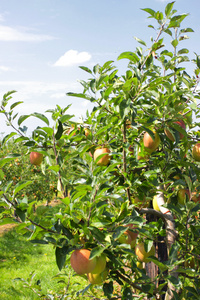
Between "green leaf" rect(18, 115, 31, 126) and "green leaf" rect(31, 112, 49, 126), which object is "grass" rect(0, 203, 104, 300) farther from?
"green leaf" rect(31, 112, 49, 126)

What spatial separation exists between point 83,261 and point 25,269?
472 cm

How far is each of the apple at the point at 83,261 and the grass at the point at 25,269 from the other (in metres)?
2.42

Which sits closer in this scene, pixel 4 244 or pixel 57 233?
pixel 57 233

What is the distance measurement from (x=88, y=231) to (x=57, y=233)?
0.44 ft

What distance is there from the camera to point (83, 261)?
1206 mm

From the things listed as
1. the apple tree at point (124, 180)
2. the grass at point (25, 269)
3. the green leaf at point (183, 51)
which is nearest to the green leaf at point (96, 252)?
the apple tree at point (124, 180)

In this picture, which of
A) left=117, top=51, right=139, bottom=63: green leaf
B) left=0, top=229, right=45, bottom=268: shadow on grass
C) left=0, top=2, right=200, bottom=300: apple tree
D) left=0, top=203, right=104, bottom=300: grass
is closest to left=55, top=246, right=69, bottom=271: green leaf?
left=0, top=2, right=200, bottom=300: apple tree

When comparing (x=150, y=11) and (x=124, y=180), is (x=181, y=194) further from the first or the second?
(x=150, y=11)

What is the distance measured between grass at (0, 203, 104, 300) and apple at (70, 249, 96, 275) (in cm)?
242

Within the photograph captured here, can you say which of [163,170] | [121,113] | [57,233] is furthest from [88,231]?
[163,170]

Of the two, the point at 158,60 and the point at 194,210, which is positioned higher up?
the point at 158,60

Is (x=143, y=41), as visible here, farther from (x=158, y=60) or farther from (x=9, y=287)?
(x=9, y=287)

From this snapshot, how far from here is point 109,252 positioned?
126cm

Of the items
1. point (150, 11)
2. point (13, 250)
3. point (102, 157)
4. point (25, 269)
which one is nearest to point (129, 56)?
point (150, 11)
